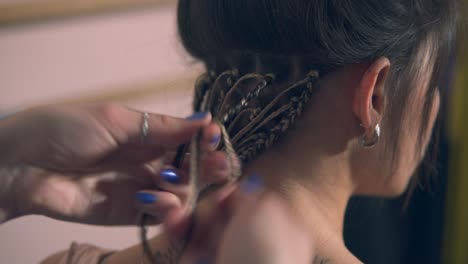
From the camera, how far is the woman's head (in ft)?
2.22

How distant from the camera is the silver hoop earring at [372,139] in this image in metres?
0.74

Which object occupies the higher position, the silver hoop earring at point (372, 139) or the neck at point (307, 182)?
the silver hoop earring at point (372, 139)

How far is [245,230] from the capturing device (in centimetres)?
69

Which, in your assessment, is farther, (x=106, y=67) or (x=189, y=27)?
(x=106, y=67)

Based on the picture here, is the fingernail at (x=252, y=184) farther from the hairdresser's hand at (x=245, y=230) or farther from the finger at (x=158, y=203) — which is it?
the finger at (x=158, y=203)

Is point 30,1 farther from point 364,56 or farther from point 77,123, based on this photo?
point 364,56

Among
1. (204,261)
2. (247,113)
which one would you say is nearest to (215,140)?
(247,113)

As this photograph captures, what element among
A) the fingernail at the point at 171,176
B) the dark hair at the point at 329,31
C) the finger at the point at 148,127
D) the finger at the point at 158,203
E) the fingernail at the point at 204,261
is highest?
the dark hair at the point at 329,31

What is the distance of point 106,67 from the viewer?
1.25 m

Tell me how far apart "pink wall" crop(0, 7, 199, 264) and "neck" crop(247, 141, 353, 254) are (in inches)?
10.2

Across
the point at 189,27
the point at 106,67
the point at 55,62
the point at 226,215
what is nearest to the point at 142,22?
the point at 106,67

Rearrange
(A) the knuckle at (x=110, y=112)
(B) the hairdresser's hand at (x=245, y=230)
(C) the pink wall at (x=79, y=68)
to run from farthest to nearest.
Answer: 1. (C) the pink wall at (x=79, y=68)
2. (A) the knuckle at (x=110, y=112)
3. (B) the hairdresser's hand at (x=245, y=230)

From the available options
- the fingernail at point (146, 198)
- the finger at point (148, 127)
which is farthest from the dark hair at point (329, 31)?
the fingernail at point (146, 198)

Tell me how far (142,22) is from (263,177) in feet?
2.31
